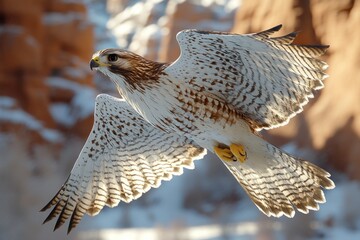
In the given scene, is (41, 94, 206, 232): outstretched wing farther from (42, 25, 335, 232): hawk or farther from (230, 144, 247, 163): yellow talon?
(230, 144, 247, 163): yellow talon

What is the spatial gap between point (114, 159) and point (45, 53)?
Answer: 19413 millimetres

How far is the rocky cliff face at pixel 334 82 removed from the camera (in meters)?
16.5

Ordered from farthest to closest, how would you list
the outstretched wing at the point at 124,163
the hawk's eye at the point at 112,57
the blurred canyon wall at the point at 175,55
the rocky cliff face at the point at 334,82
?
the blurred canyon wall at the point at 175,55 < the rocky cliff face at the point at 334,82 < the outstretched wing at the point at 124,163 < the hawk's eye at the point at 112,57

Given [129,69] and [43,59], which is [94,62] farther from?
[43,59]

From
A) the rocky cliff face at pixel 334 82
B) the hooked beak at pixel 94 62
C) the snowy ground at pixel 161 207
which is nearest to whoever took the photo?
the hooked beak at pixel 94 62

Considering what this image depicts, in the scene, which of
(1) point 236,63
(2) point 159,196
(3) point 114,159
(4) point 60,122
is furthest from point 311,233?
(4) point 60,122

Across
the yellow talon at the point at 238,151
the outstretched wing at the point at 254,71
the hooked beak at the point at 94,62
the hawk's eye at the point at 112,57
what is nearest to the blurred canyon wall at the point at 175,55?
the outstretched wing at the point at 254,71

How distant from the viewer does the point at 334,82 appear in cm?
1738

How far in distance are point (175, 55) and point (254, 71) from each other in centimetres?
2857

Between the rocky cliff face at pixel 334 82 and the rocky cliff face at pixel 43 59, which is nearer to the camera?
the rocky cliff face at pixel 334 82

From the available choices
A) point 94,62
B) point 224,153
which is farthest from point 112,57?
point 224,153

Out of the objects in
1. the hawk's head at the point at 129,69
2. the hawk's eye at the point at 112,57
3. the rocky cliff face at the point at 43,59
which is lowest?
the hawk's head at the point at 129,69

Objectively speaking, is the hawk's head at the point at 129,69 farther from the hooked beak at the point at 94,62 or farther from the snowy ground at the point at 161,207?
the snowy ground at the point at 161,207

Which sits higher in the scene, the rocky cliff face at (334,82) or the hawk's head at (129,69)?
the hawk's head at (129,69)
